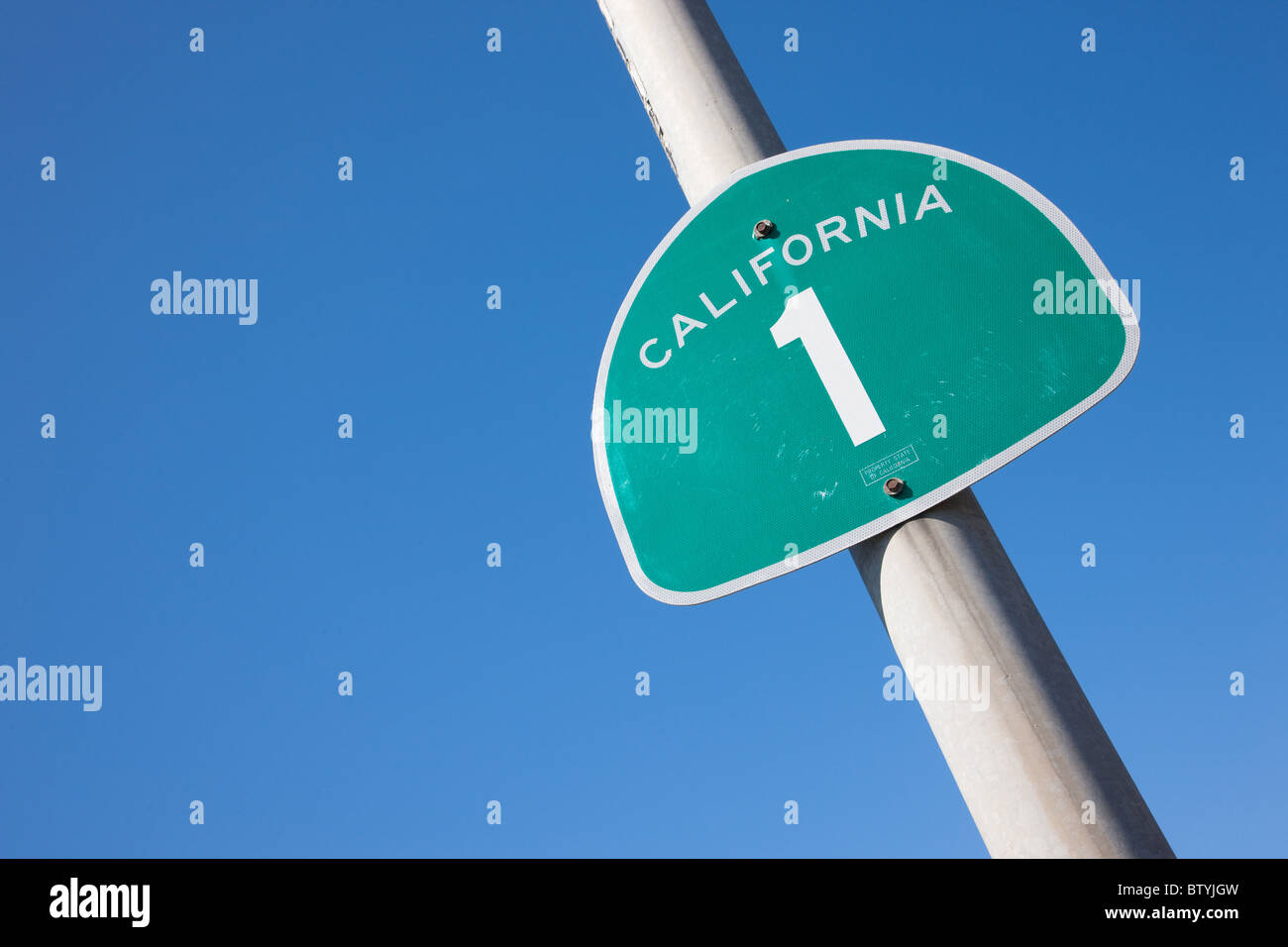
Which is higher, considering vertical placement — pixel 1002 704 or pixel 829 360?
pixel 829 360

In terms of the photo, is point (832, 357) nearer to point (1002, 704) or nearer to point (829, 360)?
point (829, 360)

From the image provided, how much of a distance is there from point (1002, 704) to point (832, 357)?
78 centimetres

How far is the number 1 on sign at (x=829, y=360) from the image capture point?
6.79ft

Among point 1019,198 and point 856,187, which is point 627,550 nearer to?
point 856,187

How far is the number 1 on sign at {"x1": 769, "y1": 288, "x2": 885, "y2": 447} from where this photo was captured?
6.79 feet

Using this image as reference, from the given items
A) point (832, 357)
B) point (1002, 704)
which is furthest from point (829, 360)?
point (1002, 704)

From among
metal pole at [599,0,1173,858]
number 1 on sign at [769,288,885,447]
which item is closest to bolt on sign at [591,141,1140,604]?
number 1 on sign at [769,288,885,447]

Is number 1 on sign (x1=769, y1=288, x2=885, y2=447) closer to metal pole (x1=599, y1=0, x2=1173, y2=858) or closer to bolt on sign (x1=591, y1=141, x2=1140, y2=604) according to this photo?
bolt on sign (x1=591, y1=141, x2=1140, y2=604)

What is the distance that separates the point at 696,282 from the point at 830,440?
496mm

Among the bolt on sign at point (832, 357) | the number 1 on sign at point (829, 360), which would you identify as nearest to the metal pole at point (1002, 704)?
the bolt on sign at point (832, 357)

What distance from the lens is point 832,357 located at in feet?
6.93
